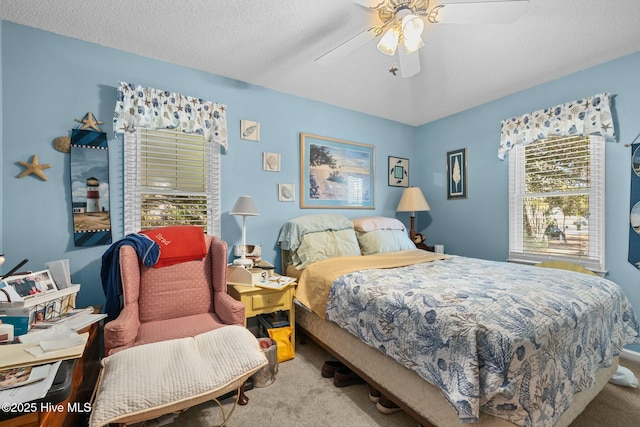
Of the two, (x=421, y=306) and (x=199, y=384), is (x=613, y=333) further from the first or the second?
(x=199, y=384)

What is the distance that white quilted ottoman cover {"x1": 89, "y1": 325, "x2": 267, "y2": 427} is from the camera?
1071 mm

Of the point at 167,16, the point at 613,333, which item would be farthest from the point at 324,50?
the point at 613,333

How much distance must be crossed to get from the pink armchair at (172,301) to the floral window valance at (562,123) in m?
3.28

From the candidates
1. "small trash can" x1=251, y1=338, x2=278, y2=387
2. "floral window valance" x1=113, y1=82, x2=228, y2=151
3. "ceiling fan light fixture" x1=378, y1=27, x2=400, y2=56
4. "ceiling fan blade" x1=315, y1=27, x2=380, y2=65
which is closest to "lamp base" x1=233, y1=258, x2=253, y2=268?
"small trash can" x1=251, y1=338, x2=278, y2=387

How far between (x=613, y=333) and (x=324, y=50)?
→ 115 inches

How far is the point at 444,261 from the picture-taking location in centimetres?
270

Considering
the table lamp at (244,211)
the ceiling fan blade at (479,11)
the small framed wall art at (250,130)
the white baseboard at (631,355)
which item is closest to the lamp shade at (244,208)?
the table lamp at (244,211)

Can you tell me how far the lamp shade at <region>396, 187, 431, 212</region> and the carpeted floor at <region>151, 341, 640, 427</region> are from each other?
228 cm

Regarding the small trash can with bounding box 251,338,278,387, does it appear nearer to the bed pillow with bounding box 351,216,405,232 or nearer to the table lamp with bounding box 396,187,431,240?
the bed pillow with bounding box 351,216,405,232

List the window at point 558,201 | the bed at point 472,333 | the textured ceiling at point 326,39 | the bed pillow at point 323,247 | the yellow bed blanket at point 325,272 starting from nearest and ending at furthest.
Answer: the bed at point 472,333
the textured ceiling at point 326,39
the yellow bed blanket at point 325,272
the window at point 558,201
the bed pillow at point 323,247

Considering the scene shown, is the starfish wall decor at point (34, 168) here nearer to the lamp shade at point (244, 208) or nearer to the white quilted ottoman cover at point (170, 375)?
the lamp shade at point (244, 208)

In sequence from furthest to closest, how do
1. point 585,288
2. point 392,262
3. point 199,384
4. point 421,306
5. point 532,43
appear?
point 392,262
point 532,43
point 585,288
point 421,306
point 199,384

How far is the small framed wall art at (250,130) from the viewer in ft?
9.22

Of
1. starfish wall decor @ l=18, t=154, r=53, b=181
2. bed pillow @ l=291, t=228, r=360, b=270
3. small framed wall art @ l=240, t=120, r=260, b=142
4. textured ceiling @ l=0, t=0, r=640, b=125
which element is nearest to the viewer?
textured ceiling @ l=0, t=0, r=640, b=125
